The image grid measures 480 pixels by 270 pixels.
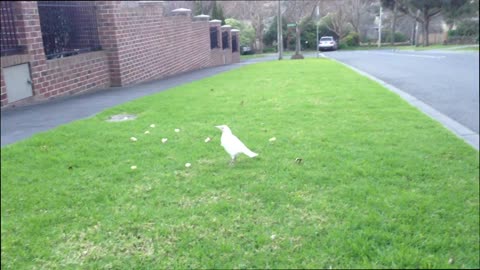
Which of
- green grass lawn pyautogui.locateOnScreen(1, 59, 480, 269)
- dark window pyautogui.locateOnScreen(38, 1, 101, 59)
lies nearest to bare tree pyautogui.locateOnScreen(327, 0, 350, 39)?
green grass lawn pyautogui.locateOnScreen(1, 59, 480, 269)

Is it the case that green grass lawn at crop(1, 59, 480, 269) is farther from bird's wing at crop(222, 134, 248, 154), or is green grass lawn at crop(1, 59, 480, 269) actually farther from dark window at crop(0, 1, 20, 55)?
dark window at crop(0, 1, 20, 55)

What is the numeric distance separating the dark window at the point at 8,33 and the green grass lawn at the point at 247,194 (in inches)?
95.3

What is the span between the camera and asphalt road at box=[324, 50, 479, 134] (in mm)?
8141

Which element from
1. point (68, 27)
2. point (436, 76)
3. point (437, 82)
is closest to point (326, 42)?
point (68, 27)

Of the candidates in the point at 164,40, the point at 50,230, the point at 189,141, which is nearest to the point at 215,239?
the point at 50,230

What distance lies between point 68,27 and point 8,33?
2430mm

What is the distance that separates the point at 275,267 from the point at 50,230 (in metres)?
1.55

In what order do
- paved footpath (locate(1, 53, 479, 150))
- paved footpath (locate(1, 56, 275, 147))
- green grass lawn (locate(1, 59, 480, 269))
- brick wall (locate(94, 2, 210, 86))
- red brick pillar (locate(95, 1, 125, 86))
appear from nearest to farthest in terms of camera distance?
green grass lawn (locate(1, 59, 480, 269)), paved footpath (locate(1, 53, 479, 150)), paved footpath (locate(1, 56, 275, 147)), red brick pillar (locate(95, 1, 125, 86)), brick wall (locate(94, 2, 210, 86))

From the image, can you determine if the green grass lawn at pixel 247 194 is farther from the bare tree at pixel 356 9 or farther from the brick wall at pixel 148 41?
the brick wall at pixel 148 41

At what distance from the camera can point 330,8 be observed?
3154mm

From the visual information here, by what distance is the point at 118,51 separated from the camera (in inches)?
434

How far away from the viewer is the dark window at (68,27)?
29.0 ft

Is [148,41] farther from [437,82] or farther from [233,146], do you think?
[233,146]

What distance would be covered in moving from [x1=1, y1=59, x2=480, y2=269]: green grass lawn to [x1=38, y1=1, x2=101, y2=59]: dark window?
11.8 feet
